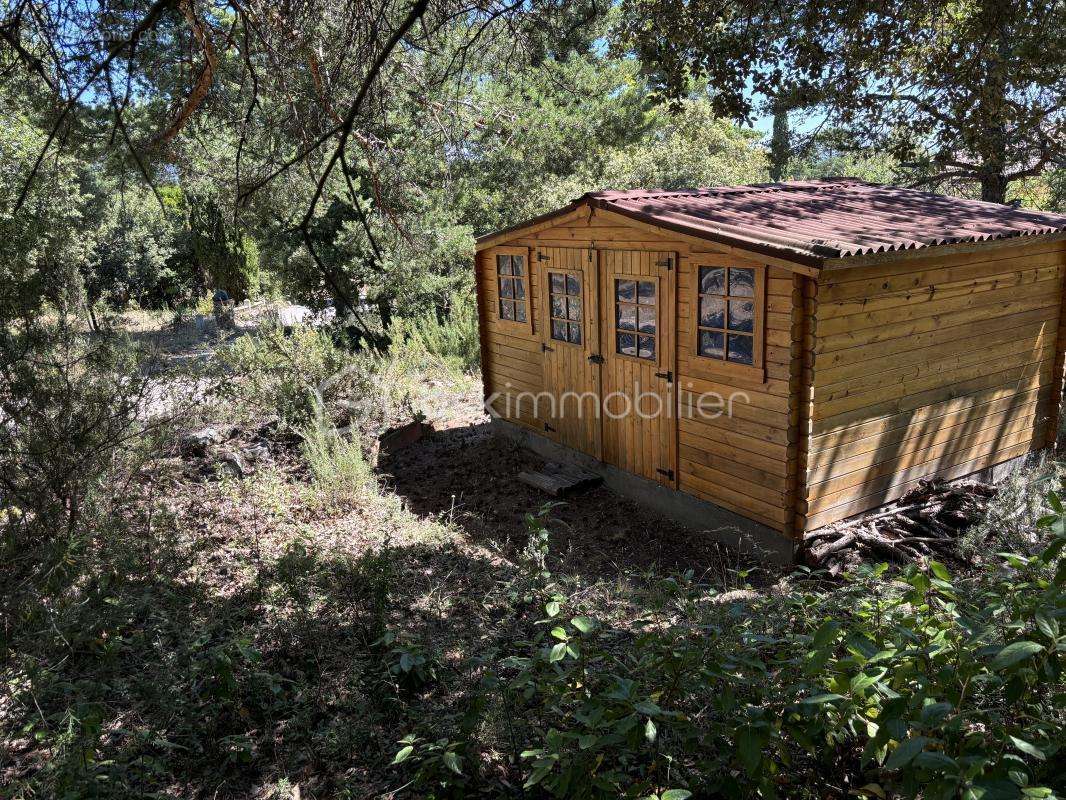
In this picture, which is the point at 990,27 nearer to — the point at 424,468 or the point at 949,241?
the point at 949,241

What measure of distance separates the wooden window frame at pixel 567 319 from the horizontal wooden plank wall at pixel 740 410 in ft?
1.03

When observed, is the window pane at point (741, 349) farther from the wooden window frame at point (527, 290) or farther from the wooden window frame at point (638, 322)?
the wooden window frame at point (527, 290)

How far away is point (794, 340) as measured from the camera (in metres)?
5.47

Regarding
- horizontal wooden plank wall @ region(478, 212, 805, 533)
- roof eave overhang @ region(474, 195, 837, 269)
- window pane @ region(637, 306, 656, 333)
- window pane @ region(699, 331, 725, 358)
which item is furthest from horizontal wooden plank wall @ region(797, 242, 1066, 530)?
window pane @ region(637, 306, 656, 333)

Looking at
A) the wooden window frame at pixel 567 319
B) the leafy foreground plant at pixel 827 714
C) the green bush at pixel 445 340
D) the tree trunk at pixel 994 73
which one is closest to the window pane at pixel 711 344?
the wooden window frame at pixel 567 319

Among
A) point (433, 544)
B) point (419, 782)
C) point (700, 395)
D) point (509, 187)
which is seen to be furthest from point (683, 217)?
point (509, 187)

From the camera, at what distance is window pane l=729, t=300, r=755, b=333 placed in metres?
5.79

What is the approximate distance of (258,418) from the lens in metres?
8.24

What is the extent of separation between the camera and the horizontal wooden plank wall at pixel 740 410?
5543 mm

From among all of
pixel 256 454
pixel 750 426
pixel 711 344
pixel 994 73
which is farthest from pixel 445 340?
pixel 994 73

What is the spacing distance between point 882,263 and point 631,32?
9.31ft

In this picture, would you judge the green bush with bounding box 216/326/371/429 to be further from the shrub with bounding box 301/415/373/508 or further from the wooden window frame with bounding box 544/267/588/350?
the wooden window frame with bounding box 544/267/588/350

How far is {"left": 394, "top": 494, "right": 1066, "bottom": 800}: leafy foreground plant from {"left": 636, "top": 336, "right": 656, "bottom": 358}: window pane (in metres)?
3.96

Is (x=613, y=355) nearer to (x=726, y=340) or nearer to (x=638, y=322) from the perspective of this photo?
(x=638, y=322)
